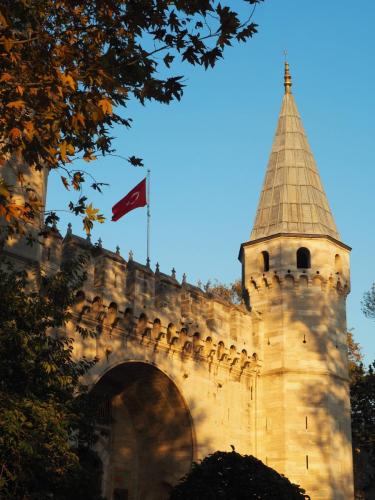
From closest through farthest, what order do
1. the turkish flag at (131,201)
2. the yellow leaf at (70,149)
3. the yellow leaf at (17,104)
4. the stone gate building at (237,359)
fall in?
the yellow leaf at (17,104)
the yellow leaf at (70,149)
the stone gate building at (237,359)
the turkish flag at (131,201)

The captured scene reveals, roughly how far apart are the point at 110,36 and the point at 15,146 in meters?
2.07

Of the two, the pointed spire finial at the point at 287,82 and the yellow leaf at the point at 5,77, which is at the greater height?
the pointed spire finial at the point at 287,82

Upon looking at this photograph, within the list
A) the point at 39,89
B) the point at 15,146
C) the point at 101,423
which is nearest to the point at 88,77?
the point at 39,89

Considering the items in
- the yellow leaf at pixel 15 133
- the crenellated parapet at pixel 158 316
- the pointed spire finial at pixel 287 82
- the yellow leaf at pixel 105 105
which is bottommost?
the yellow leaf at pixel 15 133

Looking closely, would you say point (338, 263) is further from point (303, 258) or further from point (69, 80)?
point (69, 80)

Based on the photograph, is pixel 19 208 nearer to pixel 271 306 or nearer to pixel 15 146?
pixel 15 146

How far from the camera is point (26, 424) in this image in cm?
1295

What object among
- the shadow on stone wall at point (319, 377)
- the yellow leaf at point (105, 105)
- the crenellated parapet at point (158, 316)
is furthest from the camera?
the shadow on stone wall at point (319, 377)

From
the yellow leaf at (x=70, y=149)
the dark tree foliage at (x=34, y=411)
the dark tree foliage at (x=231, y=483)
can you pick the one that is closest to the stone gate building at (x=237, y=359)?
the dark tree foliage at (x=231, y=483)

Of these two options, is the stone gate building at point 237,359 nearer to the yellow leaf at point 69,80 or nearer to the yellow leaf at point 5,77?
the yellow leaf at point 69,80

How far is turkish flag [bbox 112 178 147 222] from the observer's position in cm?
2608

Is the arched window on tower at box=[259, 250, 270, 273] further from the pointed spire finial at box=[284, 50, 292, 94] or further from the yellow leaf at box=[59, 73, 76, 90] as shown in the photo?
the yellow leaf at box=[59, 73, 76, 90]

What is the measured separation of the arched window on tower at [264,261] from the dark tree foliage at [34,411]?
52.4ft

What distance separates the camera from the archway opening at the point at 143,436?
87.4 ft
